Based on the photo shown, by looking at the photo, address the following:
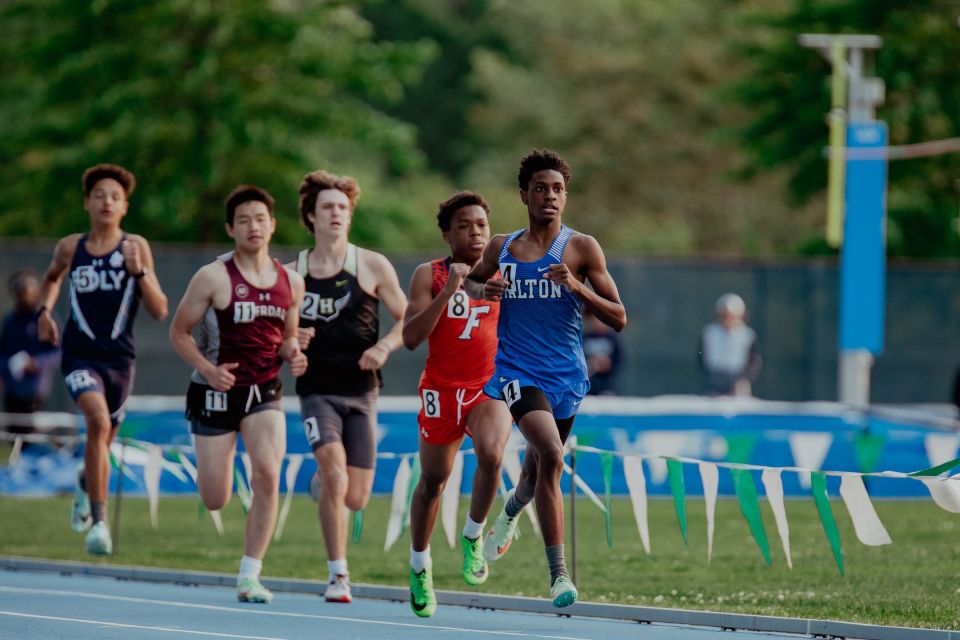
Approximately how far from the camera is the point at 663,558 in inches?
519

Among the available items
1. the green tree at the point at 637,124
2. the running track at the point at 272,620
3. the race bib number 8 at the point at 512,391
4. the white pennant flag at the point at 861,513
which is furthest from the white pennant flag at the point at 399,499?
the green tree at the point at 637,124

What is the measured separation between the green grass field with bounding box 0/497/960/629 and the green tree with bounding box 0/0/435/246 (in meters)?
15.4

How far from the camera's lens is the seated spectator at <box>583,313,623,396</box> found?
2105 cm

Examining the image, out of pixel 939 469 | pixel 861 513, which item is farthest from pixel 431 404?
pixel 939 469

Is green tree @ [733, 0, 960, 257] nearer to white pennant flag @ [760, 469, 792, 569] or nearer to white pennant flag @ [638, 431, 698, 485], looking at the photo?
white pennant flag @ [638, 431, 698, 485]

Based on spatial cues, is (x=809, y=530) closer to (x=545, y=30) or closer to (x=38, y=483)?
(x=38, y=483)

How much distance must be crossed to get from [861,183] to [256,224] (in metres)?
14.8

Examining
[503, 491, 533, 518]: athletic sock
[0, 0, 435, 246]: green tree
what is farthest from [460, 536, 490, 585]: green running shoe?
[0, 0, 435, 246]: green tree

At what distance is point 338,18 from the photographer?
113 feet

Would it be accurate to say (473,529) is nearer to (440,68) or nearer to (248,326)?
(248,326)

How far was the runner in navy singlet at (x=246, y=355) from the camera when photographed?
10.8 metres

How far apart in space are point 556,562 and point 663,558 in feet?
13.2

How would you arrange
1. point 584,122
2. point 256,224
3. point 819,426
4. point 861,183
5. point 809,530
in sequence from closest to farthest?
1. point 256,224
2. point 809,530
3. point 819,426
4. point 861,183
5. point 584,122

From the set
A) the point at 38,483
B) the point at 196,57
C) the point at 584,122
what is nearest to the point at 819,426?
the point at 38,483
